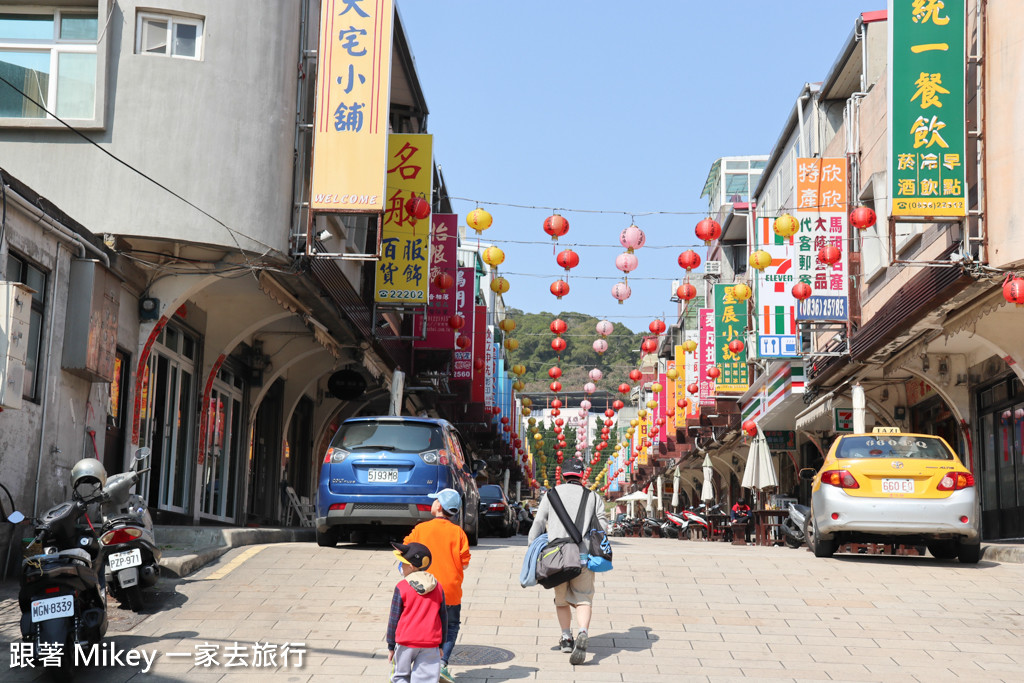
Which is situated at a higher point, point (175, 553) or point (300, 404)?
point (300, 404)

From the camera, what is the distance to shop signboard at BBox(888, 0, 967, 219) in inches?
583

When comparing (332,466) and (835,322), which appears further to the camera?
(835,322)

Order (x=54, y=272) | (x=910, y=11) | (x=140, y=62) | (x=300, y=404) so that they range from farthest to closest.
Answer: (x=300, y=404), (x=910, y=11), (x=140, y=62), (x=54, y=272)

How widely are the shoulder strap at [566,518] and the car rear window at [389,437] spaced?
556cm

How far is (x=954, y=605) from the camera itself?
1132 centimetres

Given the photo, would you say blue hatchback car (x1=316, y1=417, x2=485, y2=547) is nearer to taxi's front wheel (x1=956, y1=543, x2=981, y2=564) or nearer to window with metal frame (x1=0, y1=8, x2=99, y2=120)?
window with metal frame (x1=0, y1=8, x2=99, y2=120)

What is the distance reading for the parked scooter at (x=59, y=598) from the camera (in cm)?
725

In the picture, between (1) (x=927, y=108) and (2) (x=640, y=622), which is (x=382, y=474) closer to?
(2) (x=640, y=622)

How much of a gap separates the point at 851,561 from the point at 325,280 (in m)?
8.20

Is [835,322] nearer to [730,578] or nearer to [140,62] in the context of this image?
[730,578]

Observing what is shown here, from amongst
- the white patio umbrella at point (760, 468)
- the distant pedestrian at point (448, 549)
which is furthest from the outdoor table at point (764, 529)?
the distant pedestrian at point (448, 549)

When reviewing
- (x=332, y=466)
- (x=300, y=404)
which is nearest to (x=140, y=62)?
(x=332, y=466)

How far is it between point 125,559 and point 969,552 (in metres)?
10.4

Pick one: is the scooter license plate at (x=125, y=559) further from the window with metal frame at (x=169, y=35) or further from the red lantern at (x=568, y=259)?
the red lantern at (x=568, y=259)
